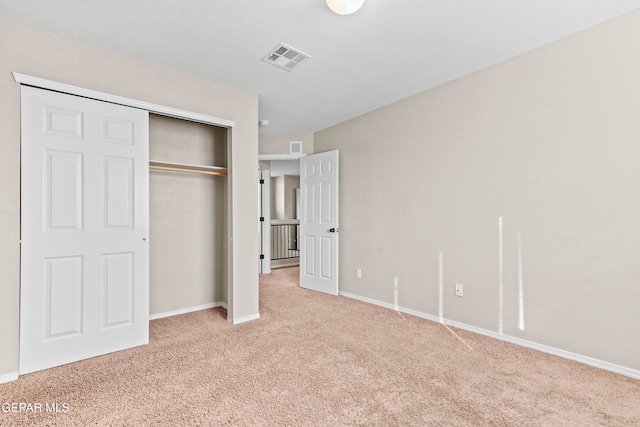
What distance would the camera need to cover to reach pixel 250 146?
338 centimetres

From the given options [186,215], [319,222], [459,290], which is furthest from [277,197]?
[459,290]

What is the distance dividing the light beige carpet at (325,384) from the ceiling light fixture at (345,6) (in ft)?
8.23

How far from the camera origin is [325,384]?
79.7 inches

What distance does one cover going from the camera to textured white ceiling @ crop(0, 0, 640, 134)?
6.77ft

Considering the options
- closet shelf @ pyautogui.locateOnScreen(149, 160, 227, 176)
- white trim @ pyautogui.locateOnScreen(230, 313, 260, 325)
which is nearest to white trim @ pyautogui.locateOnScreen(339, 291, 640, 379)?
white trim @ pyautogui.locateOnScreen(230, 313, 260, 325)

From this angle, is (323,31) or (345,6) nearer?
(345,6)

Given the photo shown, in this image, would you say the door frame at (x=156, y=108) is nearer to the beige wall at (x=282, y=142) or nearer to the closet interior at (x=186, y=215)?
the closet interior at (x=186, y=215)

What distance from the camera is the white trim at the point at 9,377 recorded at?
6.76 feet

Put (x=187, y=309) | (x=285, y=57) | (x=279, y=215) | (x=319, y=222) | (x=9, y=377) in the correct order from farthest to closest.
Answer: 1. (x=279, y=215)
2. (x=319, y=222)
3. (x=187, y=309)
4. (x=285, y=57)
5. (x=9, y=377)

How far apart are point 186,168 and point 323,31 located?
6.76 feet

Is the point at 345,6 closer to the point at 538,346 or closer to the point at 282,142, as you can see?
the point at 538,346

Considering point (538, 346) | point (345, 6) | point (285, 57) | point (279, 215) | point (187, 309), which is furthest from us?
point (279, 215)

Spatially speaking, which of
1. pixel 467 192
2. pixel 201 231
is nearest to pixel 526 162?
pixel 467 192

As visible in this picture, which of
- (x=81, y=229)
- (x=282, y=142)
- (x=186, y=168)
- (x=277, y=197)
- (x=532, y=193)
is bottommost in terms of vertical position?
(x=81, y=229)
